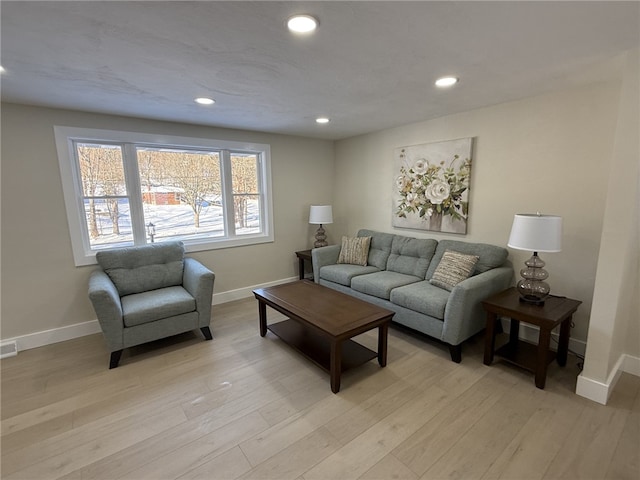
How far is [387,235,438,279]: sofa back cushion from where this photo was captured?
11.3 feet

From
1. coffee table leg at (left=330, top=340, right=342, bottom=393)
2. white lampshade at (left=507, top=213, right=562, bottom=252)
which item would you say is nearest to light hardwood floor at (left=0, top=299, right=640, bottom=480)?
coffee table leg at (left=330, top=340, right=342, bottom=393)

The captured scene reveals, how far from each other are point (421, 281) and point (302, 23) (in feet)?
8.72

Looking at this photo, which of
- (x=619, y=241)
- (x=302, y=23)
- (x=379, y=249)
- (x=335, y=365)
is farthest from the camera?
(x=379, y=249)

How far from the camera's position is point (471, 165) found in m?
3.17

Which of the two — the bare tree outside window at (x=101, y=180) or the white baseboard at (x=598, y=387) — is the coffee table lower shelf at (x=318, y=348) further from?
the bare tree outside window at (x=101, y=180)

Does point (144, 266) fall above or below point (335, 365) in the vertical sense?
above

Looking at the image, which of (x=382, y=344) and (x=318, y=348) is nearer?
(x=382, y=344)

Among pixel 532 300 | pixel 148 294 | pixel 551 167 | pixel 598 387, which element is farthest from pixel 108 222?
pixel 598 387

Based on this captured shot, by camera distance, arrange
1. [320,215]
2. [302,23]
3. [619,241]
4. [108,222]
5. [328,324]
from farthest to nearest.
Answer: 1. [320,215]
2. [108,222]
3. [328,324]
4. [619,241]
5. [302,23]

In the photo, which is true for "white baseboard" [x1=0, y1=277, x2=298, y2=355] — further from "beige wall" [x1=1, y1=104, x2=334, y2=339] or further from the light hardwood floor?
the light hardwood floor

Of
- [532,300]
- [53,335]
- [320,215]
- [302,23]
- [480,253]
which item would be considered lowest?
[53,335]

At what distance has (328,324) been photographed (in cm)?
229

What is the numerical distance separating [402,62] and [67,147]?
3133 millimetres

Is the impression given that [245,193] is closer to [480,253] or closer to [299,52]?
[299,52]
